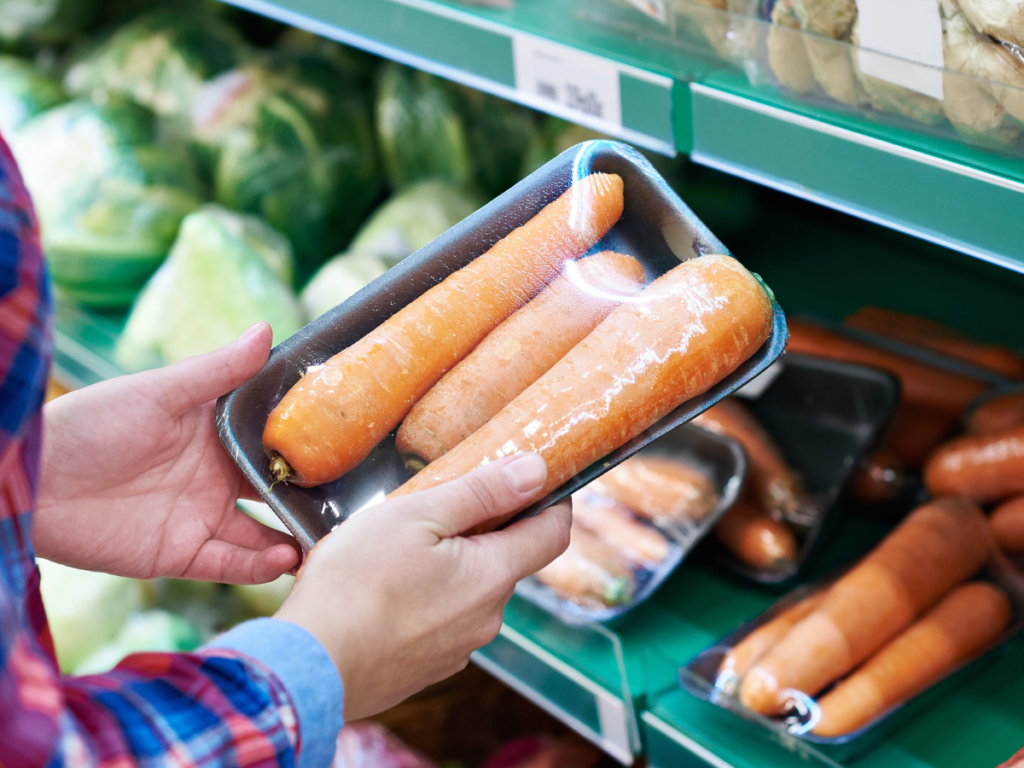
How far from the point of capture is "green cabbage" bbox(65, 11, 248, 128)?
1.97 m

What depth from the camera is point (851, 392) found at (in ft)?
4.24

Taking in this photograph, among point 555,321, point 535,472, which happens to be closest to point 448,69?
point 555,321

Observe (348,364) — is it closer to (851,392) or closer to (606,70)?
(606,70)

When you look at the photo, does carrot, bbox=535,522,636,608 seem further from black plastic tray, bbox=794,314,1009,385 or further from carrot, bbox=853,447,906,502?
black plastic tray, bbox=794,314,1009,385

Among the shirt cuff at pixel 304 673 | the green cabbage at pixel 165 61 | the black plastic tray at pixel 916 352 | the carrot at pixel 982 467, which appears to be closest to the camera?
the shirt cuff at pixel 304 673

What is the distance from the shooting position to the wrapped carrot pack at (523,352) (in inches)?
28.6

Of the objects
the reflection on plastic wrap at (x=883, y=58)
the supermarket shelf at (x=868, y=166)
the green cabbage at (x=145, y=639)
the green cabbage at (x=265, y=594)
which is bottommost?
the green cabbage at (x=265, y=594)

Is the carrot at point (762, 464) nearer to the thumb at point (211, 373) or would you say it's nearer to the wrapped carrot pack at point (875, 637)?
the wrapped carrot pack at point (875, 637)

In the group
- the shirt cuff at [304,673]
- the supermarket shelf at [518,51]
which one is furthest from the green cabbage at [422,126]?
the shirt cuff at [304,673]

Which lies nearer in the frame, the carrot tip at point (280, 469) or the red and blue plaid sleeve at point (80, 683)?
the red and blue plaid sleeve at point (80, 683)

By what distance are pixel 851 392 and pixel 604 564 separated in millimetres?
416

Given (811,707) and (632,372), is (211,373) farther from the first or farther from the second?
(811,707)

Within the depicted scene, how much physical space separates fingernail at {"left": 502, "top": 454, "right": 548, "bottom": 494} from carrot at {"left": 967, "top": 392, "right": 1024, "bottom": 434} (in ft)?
2.42

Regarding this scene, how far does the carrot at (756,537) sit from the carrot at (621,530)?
0.27ft
